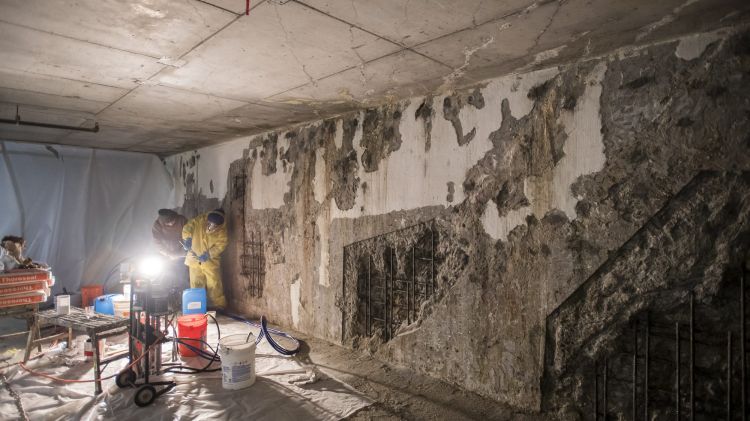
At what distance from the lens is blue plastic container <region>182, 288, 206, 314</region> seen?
13.7 ft

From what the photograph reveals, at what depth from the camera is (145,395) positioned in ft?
8.37

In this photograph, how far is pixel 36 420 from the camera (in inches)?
93.2

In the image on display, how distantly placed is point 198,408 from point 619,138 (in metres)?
2.99

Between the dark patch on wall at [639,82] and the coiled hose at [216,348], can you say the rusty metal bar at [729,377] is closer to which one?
the dark patch on wall at [639,82]

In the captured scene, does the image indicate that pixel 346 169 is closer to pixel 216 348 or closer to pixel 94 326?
pixel 216 348

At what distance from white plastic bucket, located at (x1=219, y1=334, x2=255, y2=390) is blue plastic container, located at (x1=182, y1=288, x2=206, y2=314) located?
1.58m

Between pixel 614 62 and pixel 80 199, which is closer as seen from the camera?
pixel 614 62

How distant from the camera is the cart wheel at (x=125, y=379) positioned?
2732mm

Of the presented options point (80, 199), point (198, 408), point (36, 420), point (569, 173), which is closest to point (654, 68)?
point (569, 173)

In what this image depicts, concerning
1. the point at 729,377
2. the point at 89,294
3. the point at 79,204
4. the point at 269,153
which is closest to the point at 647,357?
the point at 729,377

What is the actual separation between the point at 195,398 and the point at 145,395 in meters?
0.31

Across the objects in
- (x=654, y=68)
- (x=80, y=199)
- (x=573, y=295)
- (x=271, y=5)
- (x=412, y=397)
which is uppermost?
(x=271, y=5)

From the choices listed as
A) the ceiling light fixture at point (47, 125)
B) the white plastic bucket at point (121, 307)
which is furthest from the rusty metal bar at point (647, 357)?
the ceiling light fixture at point (47, 125)

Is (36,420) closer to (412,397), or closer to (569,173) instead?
(412,397)
